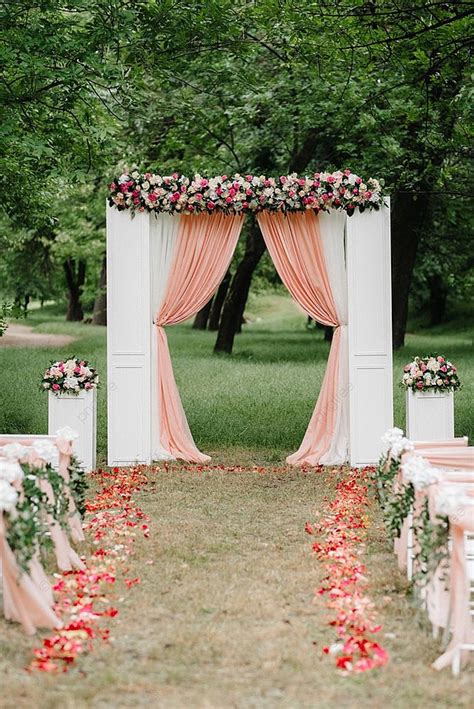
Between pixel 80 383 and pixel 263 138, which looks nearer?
pixel 80 383

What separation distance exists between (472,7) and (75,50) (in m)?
3.61

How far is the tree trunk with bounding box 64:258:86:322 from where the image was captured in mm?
33938

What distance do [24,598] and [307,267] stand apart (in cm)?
596

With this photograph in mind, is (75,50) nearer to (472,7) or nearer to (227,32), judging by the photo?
(227,32)

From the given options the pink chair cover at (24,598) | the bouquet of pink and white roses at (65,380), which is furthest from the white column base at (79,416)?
the pink chair cover at (24,598)

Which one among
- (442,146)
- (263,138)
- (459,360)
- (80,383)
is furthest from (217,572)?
(459,360)

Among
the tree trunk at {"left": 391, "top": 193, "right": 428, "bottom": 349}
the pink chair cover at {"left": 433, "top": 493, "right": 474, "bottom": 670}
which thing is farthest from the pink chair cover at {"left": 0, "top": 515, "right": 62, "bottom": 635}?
the tree trunk at {"left": 391, "top": 193, "right": 428, "bottom": 349}

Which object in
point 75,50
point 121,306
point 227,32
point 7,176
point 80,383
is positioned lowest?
point 80,383

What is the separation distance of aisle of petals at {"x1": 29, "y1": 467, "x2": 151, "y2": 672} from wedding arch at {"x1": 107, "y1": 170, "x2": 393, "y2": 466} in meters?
1.75

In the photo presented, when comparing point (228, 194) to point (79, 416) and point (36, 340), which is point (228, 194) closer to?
point (79, 416)

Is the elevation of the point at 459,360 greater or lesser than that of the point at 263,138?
lesser

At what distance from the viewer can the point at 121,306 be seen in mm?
9844

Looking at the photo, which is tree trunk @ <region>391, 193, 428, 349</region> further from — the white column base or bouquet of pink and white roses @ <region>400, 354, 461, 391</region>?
the white column base

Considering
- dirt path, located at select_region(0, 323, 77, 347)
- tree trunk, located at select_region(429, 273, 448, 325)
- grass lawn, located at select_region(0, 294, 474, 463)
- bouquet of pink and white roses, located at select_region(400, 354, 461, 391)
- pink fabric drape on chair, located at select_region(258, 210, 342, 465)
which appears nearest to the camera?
bouquet of pink and white roses, located at select_region(400, 354, 461, 391)
